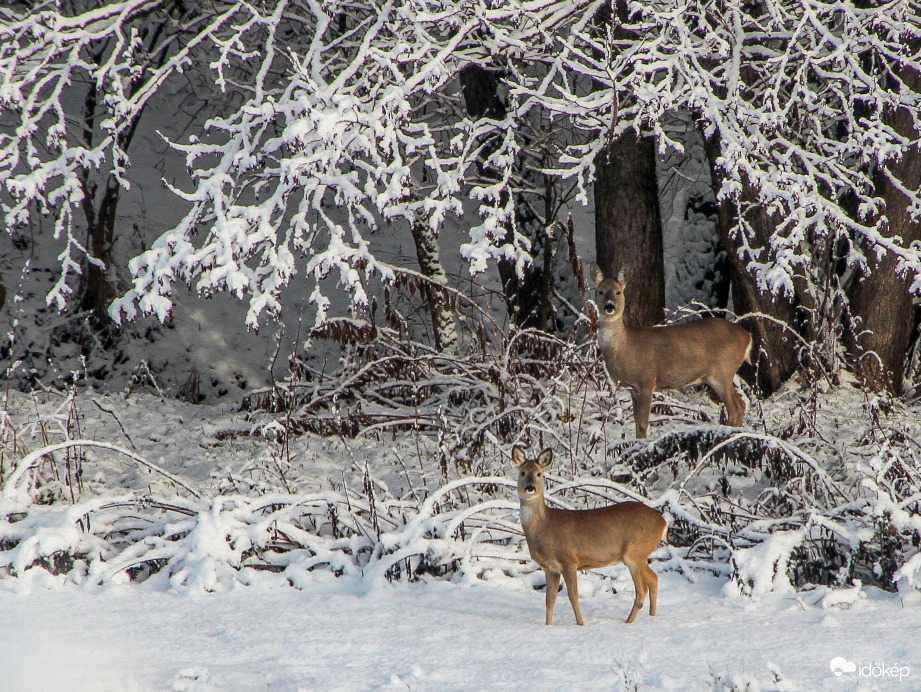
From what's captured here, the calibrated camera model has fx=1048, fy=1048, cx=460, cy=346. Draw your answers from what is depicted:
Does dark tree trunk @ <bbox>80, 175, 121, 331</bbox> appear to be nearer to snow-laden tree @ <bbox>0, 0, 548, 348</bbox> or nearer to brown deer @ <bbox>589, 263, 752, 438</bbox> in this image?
snow-laden tree @ <bbox>0, 0, 548, 348</bbox>

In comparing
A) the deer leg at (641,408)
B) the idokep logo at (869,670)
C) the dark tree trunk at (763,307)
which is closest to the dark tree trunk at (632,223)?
the dark tree trunk at (763,307)

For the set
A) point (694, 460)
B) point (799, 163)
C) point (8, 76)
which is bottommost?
point (694, 460)

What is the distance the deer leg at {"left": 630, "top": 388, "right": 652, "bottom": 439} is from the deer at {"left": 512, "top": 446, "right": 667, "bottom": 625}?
116 inches

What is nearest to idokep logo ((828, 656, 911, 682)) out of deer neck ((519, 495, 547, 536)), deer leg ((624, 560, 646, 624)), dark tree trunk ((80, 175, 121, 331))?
deer leg ((624, 560, 646, 624))

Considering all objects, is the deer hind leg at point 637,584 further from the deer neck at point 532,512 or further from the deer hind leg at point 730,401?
the deer hind leg at point 730,401

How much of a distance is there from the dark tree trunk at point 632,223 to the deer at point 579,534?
5325 mm

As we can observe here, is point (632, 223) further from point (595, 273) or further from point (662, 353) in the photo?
point (595, 273)

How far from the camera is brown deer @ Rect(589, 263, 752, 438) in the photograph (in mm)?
7148

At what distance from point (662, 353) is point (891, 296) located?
2798 mm

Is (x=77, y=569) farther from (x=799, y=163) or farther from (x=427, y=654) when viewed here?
(x=799, y=163)

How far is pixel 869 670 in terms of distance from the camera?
3.64 m

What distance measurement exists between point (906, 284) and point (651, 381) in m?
3.11

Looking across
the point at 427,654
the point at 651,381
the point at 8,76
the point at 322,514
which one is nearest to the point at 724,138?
the point at 651,381

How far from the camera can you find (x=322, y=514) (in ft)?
18.3
